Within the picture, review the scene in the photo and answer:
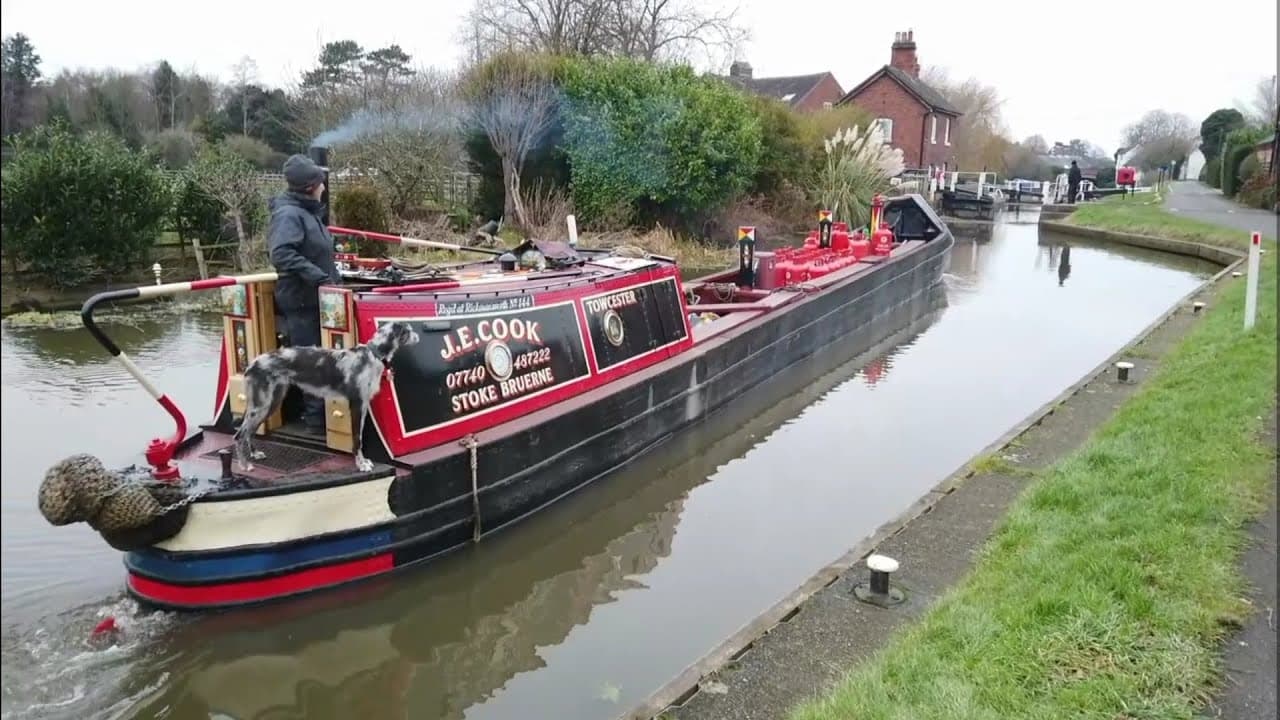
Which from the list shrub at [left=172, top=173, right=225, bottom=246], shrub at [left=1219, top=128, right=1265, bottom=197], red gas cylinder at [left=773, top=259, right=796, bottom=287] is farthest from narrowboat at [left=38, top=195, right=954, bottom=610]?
shrub at [left=1219, top=128, right=1265, bottom=197]

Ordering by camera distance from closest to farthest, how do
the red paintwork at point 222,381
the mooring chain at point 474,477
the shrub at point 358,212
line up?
the mooring chain at point 474,477
the red paintwork at point 222,381
the shrub at point 358,212

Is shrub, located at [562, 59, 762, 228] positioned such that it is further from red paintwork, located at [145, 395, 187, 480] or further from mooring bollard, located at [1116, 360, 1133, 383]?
red paintwork, located at [145, 395, 187, 480]

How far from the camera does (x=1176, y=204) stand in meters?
28.5

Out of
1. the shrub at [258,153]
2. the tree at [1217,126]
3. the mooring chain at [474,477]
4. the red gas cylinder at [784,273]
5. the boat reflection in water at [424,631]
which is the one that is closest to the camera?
the boat reflection in water at [424,631]

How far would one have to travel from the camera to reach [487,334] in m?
5.41

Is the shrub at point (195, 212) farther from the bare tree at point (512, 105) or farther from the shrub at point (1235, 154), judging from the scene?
the shrub at point (1235, 154)

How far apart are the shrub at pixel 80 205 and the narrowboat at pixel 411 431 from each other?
7163mm

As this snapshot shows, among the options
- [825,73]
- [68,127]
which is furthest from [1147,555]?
[825,73]

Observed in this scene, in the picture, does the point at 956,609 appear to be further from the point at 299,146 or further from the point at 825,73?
the point at 825,73

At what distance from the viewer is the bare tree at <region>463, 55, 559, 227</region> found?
16531mm

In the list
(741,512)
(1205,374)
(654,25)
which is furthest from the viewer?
(654,25)

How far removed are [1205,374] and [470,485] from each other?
242 inches

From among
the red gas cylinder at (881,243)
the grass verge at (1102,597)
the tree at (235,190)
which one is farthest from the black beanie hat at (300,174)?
the red gas cylinder at (881,243)

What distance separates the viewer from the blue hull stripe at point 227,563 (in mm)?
4254
